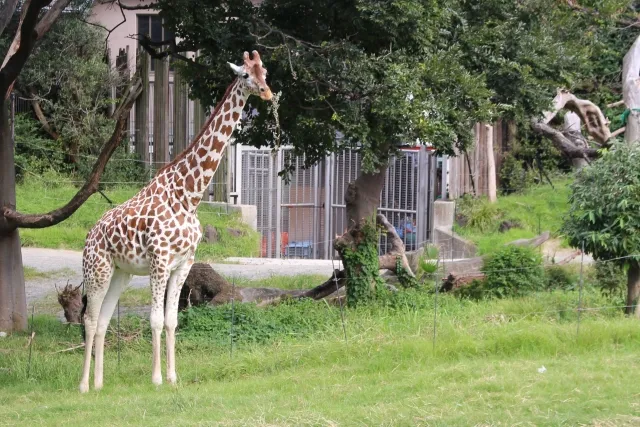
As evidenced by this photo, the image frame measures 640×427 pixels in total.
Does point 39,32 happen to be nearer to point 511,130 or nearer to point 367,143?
point 367,143

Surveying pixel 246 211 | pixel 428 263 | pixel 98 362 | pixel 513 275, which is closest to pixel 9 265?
pixel 98 362

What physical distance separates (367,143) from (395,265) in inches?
144

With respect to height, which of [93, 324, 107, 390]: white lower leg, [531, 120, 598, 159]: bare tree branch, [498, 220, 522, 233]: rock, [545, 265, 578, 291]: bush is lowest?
[93, 324, 107, 390]: white lower leg

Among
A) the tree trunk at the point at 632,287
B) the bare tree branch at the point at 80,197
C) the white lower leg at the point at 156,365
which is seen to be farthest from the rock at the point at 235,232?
the white lower leg at the point at 156,365

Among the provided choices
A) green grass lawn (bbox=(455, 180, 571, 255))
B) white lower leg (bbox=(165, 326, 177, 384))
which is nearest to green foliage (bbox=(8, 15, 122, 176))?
green grass lawn (bbox=(455, 180, 571, 255))

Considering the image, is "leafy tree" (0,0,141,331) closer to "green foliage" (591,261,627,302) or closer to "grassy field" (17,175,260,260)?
"grassy field" (17,175,260,260)

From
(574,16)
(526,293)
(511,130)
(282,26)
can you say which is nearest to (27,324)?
(282,26)

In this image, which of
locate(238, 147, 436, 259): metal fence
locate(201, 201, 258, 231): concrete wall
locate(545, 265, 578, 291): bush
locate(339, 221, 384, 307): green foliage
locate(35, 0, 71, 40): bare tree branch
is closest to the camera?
locate(35, 0, 71, 40): bare tree branch

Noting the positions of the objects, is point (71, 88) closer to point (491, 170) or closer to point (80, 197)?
point (491, 170)

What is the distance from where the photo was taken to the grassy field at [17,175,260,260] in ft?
65.1

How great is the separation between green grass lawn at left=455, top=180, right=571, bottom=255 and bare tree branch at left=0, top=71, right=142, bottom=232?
29.2ft

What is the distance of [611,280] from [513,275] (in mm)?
1326

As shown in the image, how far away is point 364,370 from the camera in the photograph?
9.35m

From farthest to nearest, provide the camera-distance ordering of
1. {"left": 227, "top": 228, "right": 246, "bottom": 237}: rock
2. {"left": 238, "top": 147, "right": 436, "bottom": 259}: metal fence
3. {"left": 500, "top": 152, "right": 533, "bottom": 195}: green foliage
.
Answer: {"left": 238, "top": 147, "right": 436, "bottom": 259}: metal fence < {"left": 500, "top": 152, "right": 533, "bottom": 195}: green foliage < {"left": 227, "top": 228, "right": 246, "bottom": 237}: rock
